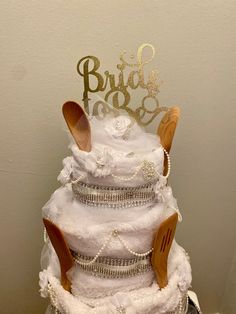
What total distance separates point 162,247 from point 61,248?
0.18 meters

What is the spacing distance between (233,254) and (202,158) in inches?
13.9

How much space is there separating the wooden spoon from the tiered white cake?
15mm

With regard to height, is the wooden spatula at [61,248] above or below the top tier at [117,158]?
below

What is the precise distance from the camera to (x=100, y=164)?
0.67m

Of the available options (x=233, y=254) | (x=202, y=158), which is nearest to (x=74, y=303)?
(x=202, y=158)

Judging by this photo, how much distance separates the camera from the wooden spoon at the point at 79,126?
70 cm

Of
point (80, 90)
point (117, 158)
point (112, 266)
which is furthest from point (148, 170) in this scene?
point (80, 90)

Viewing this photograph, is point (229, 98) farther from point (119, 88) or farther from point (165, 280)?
point (165, 280)

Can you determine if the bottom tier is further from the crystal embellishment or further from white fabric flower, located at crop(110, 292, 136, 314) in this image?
the crystal embellishment

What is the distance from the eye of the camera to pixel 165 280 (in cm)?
76

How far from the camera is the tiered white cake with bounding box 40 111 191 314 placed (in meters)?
0.69

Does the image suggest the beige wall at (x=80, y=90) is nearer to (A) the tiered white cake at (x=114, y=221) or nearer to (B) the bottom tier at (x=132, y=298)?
(A) the tiered white cake at (x=114, y=221)

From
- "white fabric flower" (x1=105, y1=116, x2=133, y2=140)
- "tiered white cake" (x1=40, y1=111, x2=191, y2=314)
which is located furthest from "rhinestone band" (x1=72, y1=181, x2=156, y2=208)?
"white fabric flower" (x1=105, y1=116, x2=133, y2=140)

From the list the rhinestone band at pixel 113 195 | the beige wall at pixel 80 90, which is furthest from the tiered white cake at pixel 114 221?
the beige wall at pixel 80 90
